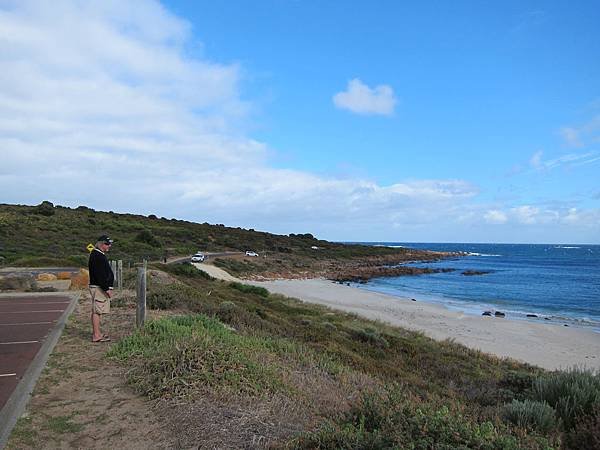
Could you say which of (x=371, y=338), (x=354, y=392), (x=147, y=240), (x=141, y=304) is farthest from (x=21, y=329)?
(x=147, y=240)

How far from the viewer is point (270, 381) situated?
5.66 metres

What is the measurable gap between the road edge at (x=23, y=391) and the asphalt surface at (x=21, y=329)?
0.08 meters

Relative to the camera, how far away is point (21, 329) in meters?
9.45

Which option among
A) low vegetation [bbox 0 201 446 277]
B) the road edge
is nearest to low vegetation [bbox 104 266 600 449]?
the road edge

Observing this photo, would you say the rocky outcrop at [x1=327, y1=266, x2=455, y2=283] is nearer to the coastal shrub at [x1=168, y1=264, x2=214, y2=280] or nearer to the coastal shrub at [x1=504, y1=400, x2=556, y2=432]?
the coastal shrub at [x1=168, y1=264, x2=214, y2=280]

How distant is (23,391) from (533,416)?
5.87 m

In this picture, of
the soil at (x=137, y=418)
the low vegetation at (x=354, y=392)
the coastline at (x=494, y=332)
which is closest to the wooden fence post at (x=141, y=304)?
the low vegetation at (x=354, y=392)

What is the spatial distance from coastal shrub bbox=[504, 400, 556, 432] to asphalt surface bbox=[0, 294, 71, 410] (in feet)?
18.5

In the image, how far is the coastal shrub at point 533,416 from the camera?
488 centimetres

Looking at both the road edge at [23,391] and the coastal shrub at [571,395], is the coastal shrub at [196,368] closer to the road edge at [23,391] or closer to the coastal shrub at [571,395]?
the road edge at [23,391]

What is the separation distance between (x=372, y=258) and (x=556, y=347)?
65.0 metres

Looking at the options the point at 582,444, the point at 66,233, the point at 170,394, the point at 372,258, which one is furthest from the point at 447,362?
the point at 372,258

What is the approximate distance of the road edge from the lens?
453 cm

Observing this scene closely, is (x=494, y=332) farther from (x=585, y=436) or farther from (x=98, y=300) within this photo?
(x=98, y=300)
